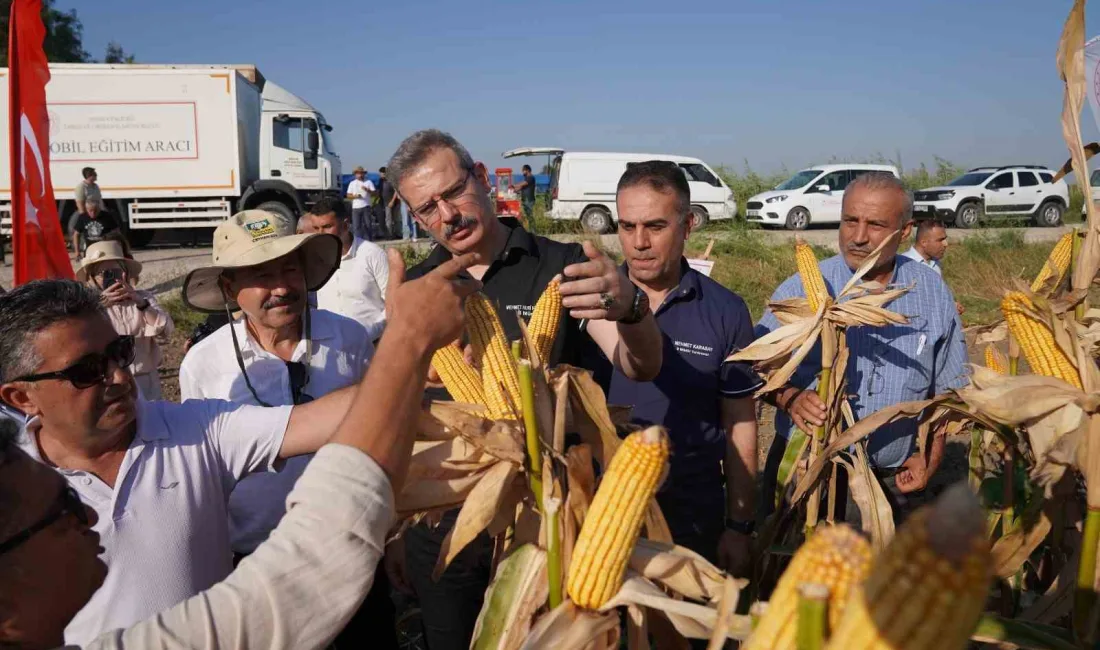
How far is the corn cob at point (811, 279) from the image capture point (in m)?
2.72

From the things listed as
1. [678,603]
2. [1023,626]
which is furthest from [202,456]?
[1023,626]

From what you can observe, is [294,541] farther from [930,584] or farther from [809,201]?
[809,201]

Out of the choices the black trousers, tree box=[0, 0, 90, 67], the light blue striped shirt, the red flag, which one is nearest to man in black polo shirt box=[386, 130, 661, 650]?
the black trousers

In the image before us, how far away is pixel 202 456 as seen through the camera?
184 centimetres

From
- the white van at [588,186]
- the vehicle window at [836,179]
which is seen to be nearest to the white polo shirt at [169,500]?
the white van at [588,186]

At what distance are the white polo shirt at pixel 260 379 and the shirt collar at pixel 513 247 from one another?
483 mm

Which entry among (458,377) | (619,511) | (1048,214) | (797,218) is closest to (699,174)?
(797,218)

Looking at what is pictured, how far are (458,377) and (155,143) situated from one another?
19.0m

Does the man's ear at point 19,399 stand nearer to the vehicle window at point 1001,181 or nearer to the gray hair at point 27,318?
the gray hair at point 27,318

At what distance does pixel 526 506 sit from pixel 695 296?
55.1 inches

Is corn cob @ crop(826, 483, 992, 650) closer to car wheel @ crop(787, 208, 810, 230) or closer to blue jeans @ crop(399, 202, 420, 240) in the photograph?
blue jeans @ crop(399, 202, 420, 240)

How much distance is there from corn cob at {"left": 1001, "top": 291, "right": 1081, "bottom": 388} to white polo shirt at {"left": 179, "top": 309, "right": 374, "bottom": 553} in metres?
2.11

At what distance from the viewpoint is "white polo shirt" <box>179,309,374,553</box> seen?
2244 mm

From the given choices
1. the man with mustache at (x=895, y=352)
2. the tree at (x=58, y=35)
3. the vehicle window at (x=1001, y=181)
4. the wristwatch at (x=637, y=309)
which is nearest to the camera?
the wristwatch at (x=637, y=309)
